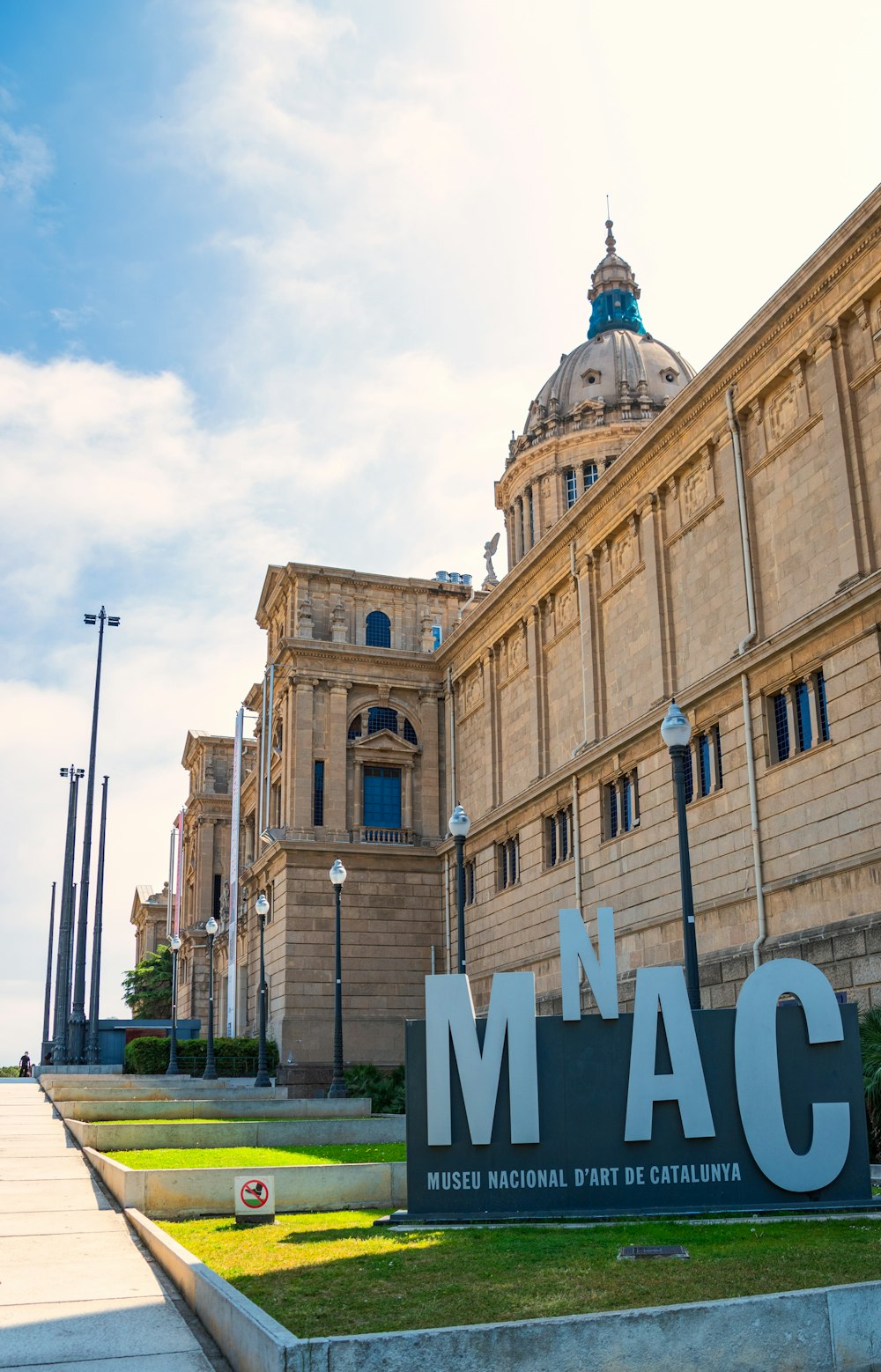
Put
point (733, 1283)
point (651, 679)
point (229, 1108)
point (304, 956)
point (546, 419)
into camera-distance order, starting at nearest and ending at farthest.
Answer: point (733, 1283), point (229, 1108), point (651, 679), point (304, 956), point (546, 419)

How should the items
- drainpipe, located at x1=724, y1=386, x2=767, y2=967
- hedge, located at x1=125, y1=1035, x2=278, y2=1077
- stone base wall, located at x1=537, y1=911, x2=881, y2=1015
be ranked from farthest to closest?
hedge, located at x1=125, y1=1035, x2=278, y2=1077 < drainpipe, located at x1=724, y1=386, x2=767, y2=967 < stone base wall, located at x1=537, y1=911, x2=881, y2=1015

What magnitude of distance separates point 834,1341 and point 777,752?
861 inches

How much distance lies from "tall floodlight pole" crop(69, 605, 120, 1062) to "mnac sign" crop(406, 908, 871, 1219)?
42277 mm

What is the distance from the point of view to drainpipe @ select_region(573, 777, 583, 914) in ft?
127

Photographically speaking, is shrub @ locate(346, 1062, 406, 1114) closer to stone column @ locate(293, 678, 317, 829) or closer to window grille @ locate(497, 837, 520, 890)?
window grille @ locate(497, 837, 520, 890)

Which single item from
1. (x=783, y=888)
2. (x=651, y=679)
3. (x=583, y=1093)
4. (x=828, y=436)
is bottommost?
(x=583, y=1093)

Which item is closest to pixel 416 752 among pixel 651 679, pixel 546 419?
pixel 651 679

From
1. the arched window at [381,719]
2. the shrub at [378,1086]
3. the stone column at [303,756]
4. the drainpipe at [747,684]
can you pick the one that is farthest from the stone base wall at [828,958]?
the arched window at [381,719]

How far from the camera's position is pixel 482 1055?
14.8m

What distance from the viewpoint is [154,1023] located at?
2884 inches

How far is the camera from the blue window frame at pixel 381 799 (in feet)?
172

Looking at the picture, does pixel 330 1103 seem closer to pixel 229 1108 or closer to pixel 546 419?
pixel 229 1108

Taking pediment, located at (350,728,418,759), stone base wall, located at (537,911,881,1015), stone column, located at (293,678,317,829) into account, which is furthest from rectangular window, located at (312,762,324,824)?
stone base wall, located at (537,911,881,1015)

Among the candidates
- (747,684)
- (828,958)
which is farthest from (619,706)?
(828,958)
